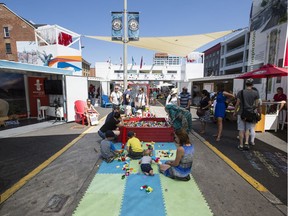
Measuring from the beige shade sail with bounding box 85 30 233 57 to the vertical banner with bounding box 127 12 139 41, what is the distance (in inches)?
71.8

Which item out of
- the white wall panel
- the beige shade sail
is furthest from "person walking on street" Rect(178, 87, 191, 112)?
the beige shade sail

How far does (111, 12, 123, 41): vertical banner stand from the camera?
34.9ft

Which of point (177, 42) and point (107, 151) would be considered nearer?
point (107, 151)

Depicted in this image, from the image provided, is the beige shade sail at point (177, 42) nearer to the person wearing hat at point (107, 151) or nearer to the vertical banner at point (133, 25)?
the vertical banner at point (133, 25)

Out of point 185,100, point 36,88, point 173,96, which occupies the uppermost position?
point 36,88

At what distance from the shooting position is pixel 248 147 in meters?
5.26

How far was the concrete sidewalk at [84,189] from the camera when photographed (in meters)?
2.79

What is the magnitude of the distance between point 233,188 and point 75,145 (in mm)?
4753

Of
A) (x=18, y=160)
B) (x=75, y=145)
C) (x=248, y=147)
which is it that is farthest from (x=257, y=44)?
(x=18, y=160)

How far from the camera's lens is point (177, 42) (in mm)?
12781

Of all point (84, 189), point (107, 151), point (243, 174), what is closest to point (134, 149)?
point (107, 151)

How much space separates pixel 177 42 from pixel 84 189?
12.0 metres

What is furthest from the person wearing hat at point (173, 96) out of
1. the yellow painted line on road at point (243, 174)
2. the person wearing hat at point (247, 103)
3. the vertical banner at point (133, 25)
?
the vertical banner at point (133, 25)

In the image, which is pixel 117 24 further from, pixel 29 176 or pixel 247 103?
pixel 29 176
